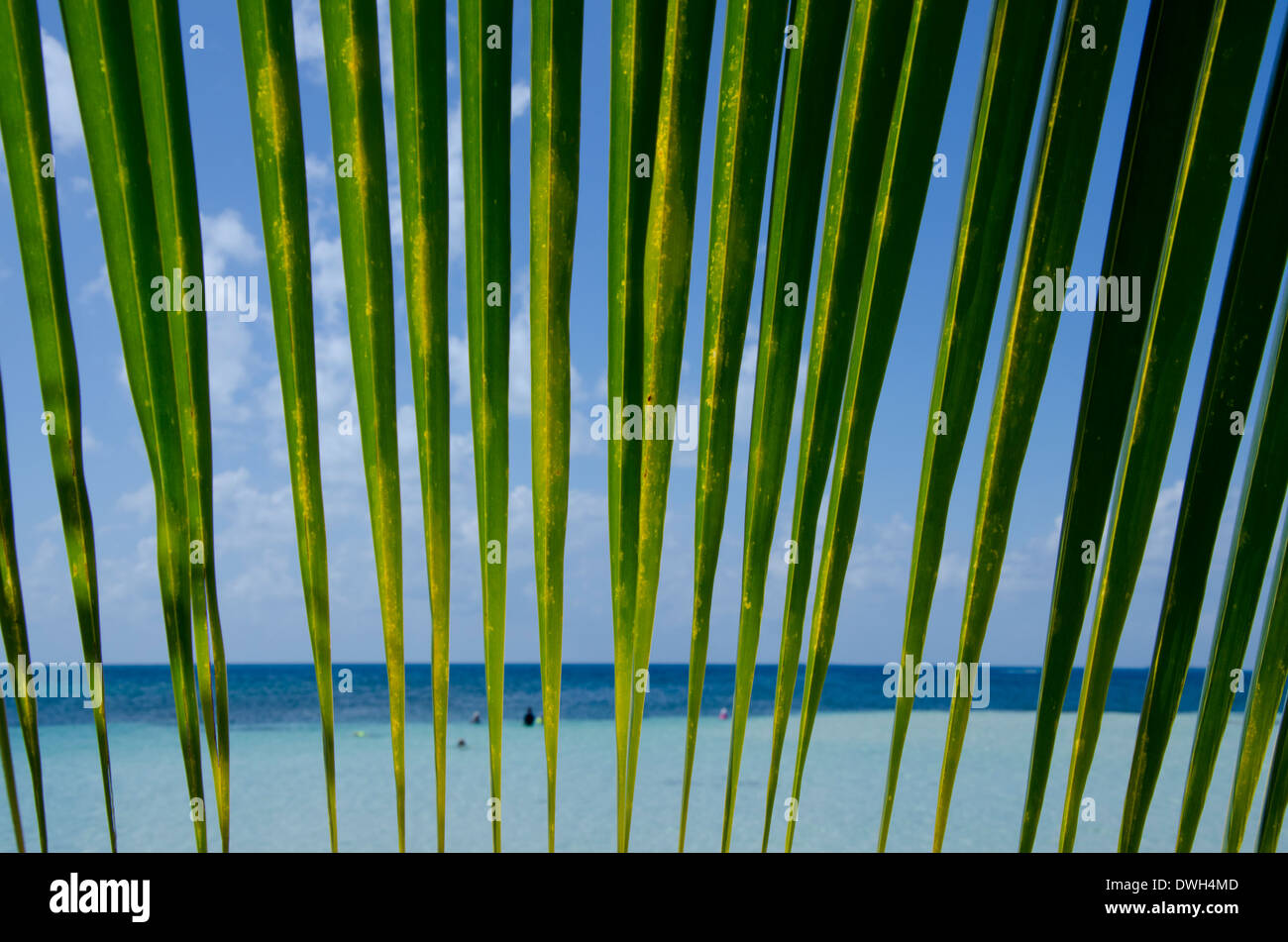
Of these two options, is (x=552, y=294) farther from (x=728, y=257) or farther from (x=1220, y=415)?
(x=1220, y=415)

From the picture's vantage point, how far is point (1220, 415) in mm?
743

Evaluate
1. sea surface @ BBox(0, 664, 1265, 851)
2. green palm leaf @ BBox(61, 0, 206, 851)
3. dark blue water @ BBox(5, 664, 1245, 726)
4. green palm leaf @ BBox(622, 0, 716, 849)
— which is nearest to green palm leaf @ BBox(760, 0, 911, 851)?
green palm leaf @ BBox(622, 0, 716, 849)

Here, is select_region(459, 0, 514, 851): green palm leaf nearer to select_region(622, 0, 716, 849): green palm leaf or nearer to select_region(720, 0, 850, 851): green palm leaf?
select_region(622, 0, 716, 849): green palm leaf

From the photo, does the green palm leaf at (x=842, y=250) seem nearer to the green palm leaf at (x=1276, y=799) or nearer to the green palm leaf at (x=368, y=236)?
the green palm leaf at (x=368, y=236)

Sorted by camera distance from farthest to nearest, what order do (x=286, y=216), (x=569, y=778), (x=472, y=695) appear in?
(x=472, y=695), (x=569, y=778), (x=286, y=216)

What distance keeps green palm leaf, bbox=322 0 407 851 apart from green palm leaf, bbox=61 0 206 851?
179 mm

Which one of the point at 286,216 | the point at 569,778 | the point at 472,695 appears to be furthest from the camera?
the point at 472,695

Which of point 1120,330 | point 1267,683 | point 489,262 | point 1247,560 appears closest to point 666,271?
point 489,262

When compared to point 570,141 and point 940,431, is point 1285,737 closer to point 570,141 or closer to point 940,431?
point 940,431

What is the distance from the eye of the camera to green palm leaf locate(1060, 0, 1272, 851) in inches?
27.5

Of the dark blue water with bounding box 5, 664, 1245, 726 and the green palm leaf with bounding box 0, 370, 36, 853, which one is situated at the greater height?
the green palm leaf with bounding box 0, 370, 36, 853

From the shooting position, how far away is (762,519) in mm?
777

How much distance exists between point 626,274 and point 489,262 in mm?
132
